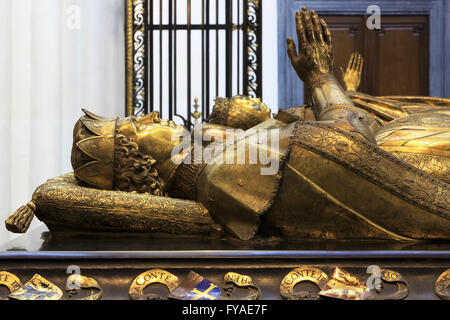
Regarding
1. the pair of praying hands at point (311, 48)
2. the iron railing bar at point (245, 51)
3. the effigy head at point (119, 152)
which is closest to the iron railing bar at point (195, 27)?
the iron railing bar at point (245, 51)

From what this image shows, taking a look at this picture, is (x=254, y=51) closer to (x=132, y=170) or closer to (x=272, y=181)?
(x=132, y=170)

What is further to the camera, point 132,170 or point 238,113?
point 238,113

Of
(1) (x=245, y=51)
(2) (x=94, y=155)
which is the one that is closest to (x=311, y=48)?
(2) (x=94, y=155)

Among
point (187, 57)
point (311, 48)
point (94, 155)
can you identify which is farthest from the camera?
point (187, 57)

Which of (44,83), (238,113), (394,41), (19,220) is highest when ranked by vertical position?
(394,41)

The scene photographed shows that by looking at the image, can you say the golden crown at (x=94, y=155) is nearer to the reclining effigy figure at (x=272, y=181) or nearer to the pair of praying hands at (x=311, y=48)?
the reclining effigy figure at (x=272, y=181)

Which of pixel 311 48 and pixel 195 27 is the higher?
pixel 195 27

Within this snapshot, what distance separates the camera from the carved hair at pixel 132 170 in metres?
1.79

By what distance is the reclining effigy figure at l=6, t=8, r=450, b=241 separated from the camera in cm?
150

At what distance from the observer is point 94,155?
1.76 m

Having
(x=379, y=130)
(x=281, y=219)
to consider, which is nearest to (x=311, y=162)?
(x=281, y=219)

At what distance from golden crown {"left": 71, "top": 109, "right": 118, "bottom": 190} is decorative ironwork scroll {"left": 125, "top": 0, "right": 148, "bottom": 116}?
276cm

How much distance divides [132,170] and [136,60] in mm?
3002
